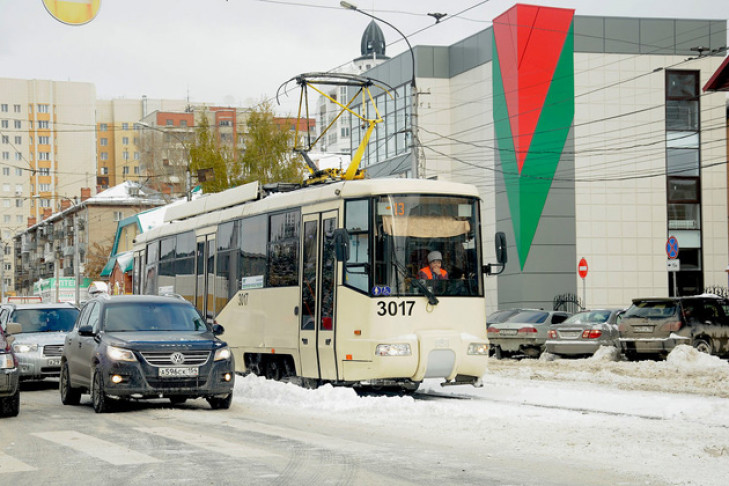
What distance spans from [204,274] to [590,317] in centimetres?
1076

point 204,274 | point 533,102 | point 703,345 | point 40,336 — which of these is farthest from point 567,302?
point 40,336

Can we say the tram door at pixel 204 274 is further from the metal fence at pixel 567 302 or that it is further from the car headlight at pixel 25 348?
the metal fence at pixel 567 302

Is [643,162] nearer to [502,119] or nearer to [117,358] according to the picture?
[502,119]

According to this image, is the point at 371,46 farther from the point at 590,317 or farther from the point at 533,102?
the point at 590,317

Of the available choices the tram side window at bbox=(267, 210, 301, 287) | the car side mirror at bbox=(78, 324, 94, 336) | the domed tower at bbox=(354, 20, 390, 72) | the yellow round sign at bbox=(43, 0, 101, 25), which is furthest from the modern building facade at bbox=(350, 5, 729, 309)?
the domed tower at bbox=(354, 20, 390, 72)

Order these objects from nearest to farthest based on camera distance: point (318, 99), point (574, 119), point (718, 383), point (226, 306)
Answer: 1. point (718, 383)
2. point (226, 306)
3. point (574, 119)
4. point (318, 99)

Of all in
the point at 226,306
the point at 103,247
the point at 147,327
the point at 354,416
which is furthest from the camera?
the point at 103,247

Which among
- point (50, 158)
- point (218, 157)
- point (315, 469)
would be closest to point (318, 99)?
point (50, 158)

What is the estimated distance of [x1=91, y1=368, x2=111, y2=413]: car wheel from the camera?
1470cm

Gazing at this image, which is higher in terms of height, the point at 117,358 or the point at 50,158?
the point at 50,158

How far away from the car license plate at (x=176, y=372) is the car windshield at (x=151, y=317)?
4.85 feet

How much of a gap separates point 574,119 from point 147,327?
35386 millimetres

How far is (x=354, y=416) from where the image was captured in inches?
557

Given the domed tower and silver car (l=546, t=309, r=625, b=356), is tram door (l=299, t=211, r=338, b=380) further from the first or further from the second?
the domed tower
